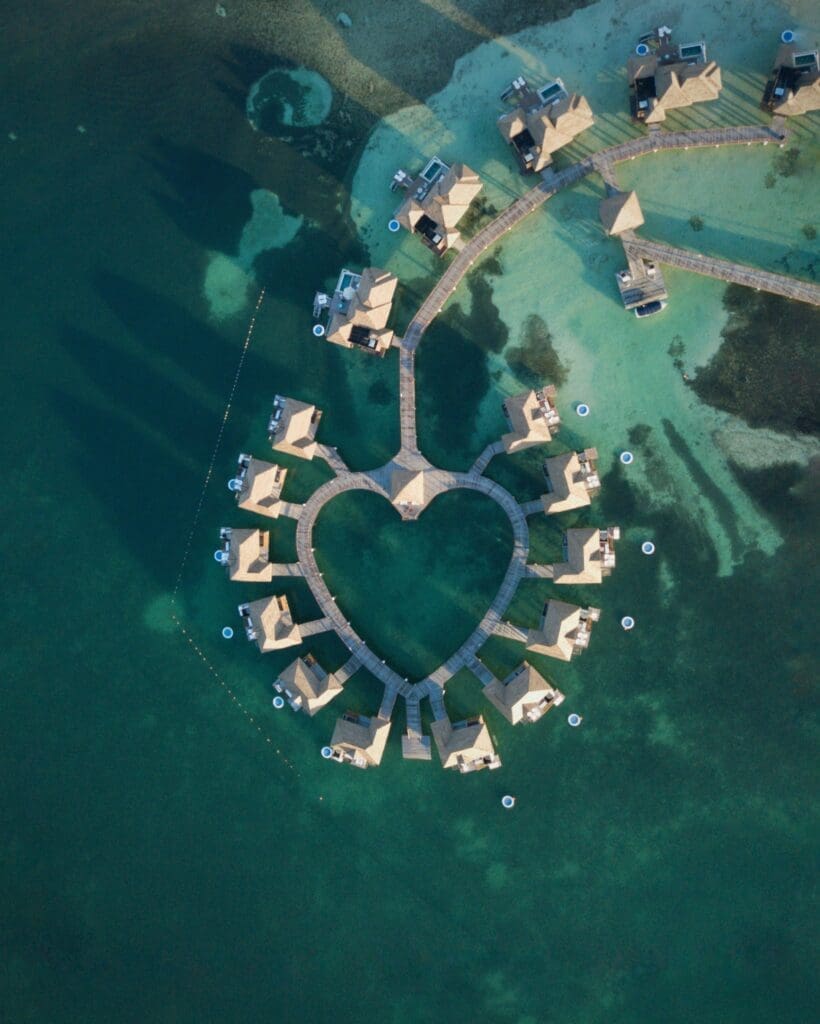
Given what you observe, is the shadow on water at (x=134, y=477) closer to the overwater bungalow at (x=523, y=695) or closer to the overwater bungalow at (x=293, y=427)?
the overwater bungalow at (x=293, y=427)

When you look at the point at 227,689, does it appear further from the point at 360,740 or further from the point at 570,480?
the point at 570,480

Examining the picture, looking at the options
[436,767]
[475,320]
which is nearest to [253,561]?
[436,767]

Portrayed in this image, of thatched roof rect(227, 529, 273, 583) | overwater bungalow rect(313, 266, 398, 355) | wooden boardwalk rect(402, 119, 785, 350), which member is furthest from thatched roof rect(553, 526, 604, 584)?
thatched roof rect(227, 529, 273, 583)

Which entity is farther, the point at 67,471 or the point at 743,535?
the point at 67,471

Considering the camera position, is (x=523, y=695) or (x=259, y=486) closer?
(x=523, y=695)

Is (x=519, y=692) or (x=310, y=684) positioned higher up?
(x=519, y=692)

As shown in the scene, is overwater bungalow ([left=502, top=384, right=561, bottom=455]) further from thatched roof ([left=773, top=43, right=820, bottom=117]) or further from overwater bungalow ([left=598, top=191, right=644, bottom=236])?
thatched roof ([left=773, top=43, right=820, bottom=117])

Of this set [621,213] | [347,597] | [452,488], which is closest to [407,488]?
[452,488]

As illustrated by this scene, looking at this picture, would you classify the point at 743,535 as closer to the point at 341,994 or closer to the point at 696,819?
the point at 696,819
